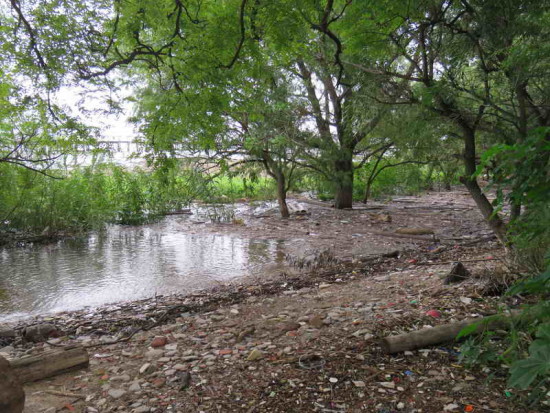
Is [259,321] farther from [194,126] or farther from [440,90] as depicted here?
[440,90]

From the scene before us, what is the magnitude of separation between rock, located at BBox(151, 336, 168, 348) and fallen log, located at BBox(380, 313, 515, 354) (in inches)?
74.0

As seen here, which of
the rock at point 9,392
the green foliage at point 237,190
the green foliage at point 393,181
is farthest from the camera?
the green foliage at point 393,181

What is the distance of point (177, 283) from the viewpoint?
20.5ft

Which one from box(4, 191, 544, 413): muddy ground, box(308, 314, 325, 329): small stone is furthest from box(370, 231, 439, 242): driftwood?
box(308, 314, 325, 329): small stone

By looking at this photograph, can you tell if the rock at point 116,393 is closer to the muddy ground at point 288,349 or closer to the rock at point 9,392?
the muddy ground at point 288,349

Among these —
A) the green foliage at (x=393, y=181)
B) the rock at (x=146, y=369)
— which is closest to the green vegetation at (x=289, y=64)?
the rock at (x=146, y=369)

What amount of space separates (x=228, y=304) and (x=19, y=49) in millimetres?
3640

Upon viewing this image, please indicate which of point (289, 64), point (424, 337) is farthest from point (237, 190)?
point (424, 337)

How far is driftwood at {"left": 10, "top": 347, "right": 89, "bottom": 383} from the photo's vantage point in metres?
2.79

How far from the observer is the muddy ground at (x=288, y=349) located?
2357mm

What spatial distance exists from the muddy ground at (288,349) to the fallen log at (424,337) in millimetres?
52

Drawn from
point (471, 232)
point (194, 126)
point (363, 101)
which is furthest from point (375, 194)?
point (194, 126)

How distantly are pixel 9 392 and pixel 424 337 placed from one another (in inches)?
102

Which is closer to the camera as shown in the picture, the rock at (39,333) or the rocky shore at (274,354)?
the rocky shore at (274,354)
